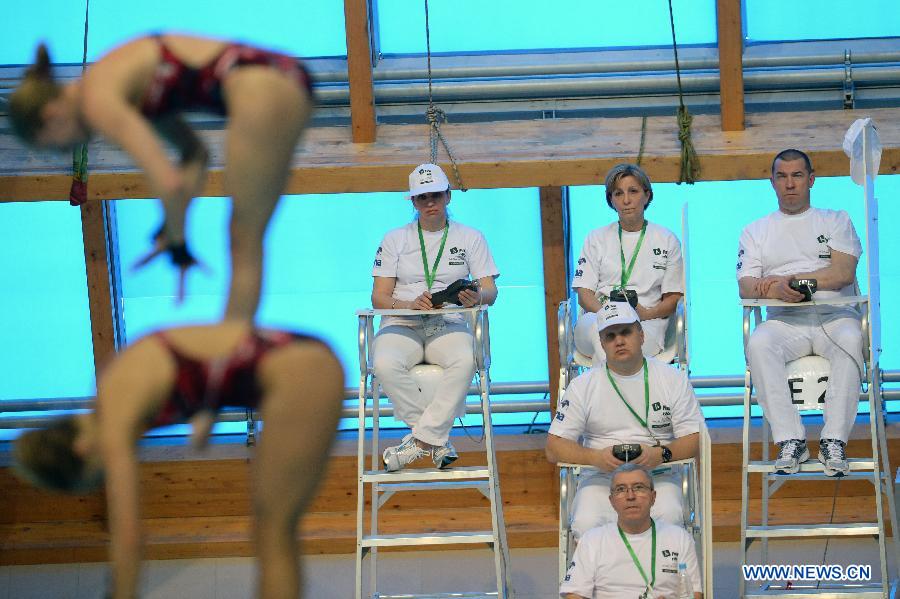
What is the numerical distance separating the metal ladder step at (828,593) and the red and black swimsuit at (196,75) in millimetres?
3640

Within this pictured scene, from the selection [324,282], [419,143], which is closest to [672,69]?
[419,143]

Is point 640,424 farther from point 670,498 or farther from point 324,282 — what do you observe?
point 324,282

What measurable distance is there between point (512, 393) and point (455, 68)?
182cm

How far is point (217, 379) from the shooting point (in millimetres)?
2748

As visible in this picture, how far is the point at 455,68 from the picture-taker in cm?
767

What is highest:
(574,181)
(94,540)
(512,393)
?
(574,181)

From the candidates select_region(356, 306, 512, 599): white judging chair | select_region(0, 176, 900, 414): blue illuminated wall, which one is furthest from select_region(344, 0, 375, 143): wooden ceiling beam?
select_region(356, 306, 512, 599): white judging chair

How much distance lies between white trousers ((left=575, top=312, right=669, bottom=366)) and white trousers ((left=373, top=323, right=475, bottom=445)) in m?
0.46

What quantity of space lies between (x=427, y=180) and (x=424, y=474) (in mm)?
1219

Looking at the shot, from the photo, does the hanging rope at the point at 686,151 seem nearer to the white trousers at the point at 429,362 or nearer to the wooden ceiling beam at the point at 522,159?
the wooden ceiling beam at the point at 522,159

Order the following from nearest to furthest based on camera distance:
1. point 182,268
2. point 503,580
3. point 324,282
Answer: point 182,268
point 503,580
point 324,282

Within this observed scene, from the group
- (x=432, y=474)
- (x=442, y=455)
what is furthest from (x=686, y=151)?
(x=432, y=474)

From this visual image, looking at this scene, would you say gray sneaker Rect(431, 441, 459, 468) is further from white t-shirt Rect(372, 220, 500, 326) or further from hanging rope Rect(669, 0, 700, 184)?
hanging rope Rect(669, 0, 700, 184)

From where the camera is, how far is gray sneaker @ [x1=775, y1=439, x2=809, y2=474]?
225 inches
